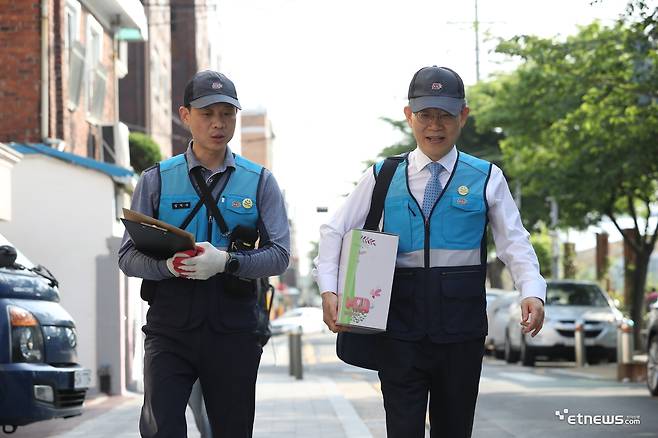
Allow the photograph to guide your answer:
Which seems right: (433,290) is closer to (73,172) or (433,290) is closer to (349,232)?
(349,232)

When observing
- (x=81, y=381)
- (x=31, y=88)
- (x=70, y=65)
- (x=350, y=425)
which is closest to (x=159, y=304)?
(x=81, y=381)

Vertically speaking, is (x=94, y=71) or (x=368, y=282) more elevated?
(x=94, y=71)

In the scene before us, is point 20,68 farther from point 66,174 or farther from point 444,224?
point 444,224

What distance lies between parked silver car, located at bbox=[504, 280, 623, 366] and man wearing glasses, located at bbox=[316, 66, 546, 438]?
1973 centimetres

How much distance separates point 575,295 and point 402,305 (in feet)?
70.7

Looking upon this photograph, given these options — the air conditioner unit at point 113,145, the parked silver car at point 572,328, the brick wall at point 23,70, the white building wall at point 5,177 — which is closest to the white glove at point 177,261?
the white building wall at point 5,177

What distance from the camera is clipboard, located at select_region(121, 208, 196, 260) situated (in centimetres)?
544

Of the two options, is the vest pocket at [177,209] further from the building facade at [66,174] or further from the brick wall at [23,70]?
the brick wall at [23,70]

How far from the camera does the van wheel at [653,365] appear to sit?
1605cm

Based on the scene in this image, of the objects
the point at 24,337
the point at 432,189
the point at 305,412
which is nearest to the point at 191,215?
the point at 432,189

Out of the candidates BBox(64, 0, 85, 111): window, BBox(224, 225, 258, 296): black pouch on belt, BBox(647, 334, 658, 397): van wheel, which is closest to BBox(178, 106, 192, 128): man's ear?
BBox(224, 225, 258, 296): black pouch on belt

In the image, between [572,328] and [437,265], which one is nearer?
[437,265]

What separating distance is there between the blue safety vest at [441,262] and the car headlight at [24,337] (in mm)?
4321

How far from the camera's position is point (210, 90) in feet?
18.8
